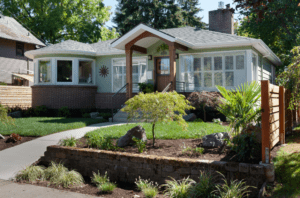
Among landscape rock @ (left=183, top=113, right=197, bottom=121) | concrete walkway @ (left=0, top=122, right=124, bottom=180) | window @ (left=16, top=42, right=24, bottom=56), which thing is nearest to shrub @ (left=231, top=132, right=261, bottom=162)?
concrete walkway @ (left=0, top=122, right=124, bottom=180)

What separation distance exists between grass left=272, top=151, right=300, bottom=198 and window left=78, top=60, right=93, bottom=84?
40.8ft

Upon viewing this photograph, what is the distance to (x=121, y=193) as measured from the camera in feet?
14.9

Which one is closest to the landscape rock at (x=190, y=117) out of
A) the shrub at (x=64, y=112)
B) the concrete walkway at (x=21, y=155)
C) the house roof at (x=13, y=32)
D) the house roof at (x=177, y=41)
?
the house roof at (x=177, y=41)

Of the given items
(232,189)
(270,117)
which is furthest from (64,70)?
(232,189)

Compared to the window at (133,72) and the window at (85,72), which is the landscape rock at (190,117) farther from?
the window at (85,72)

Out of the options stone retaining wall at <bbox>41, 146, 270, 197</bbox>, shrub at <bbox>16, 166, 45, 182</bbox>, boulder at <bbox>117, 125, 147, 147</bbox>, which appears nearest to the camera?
stone retaining wall at <bbox>41, 146, 270, 197</bbox>

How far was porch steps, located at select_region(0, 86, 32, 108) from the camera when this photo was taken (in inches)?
669

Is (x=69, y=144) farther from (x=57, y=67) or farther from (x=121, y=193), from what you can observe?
(x=57, y=67)

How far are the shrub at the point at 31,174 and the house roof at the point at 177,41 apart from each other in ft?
27.1

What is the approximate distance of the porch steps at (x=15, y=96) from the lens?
55.8ft

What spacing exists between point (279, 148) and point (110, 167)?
3500 mm

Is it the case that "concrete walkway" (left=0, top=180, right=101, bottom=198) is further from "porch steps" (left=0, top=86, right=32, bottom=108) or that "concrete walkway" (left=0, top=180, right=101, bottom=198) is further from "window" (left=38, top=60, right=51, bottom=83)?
"porch steps" (left=0, top=86, right=32, bottom=108)

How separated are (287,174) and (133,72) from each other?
1170 cm

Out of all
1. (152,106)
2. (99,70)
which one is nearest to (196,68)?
(99,70)
